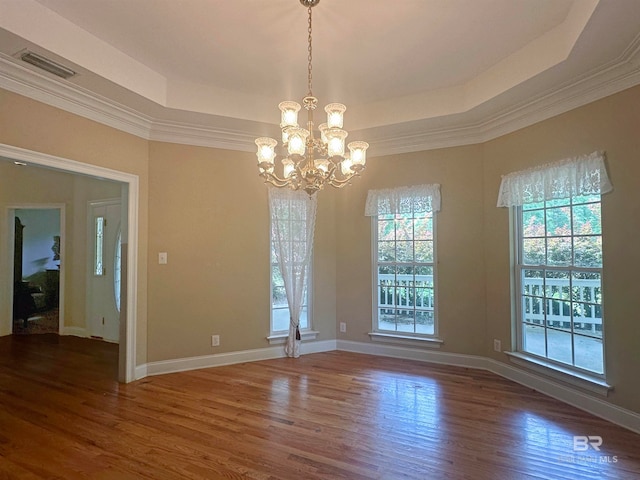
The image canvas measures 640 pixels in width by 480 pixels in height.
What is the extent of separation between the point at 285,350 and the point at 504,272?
8.78 feet

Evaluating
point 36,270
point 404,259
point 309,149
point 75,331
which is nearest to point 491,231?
point 404,259

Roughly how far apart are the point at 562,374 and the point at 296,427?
7.76 ft

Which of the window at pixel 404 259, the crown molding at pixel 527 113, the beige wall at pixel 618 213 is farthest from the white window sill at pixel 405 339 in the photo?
the crown molding at pixel 527 113

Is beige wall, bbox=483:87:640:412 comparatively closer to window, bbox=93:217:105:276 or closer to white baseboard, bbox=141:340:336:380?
white baseboard, bbox=141:340:336:380

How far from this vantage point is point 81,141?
3203mm

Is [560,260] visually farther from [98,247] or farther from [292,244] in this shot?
[98,247]

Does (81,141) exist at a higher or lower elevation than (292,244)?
higher

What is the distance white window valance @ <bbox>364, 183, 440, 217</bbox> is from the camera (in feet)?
13.7

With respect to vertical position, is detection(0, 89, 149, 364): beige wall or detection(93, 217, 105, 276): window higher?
detection(0, 89, 149, 364): beige wall

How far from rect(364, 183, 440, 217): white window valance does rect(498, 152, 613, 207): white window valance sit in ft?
2.36

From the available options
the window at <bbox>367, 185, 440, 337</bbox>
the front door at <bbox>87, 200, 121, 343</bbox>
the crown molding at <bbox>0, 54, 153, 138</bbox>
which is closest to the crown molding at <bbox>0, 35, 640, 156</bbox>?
the crown molding at <bbox>0, 54, 153, 138</bbox>

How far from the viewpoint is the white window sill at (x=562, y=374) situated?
2.85 metres
